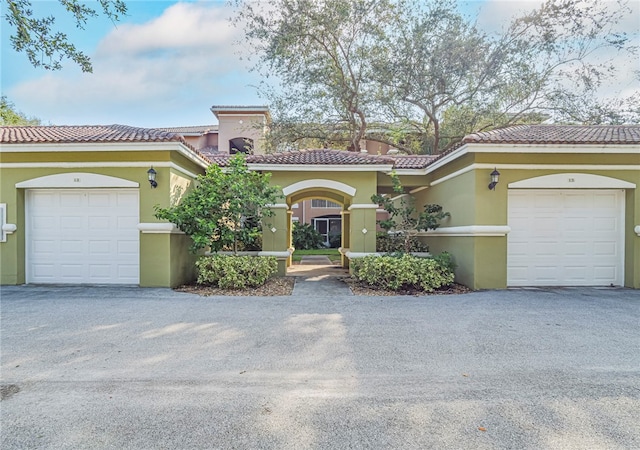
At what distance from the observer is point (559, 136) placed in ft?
29.8

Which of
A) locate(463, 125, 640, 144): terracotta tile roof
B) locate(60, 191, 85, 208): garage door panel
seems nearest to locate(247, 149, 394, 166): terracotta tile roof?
locate(463, 125, 640, 144): terracotta tile roof

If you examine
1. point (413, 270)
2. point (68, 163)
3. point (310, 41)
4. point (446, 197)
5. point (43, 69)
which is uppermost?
point (310, 41)

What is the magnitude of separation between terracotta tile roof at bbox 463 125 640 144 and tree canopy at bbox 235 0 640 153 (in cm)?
707

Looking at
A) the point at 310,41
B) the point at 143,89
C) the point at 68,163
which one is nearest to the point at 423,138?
the point at 310,41

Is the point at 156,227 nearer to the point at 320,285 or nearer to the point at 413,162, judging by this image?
the point at 320,285

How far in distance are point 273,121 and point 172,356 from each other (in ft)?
51.0

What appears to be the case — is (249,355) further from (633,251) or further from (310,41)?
(310,41)

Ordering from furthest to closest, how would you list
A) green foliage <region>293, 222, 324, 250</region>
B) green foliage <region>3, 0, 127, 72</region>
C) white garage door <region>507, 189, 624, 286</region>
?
green foliage <region>293, 222, 324, 250</region> → white garage door <region>507, 189, 624, 286</region> → green foliage <region>3, 0, 127, 72</region>

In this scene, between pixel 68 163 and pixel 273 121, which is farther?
pixel 273 121

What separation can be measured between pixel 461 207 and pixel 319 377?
753 centimetres

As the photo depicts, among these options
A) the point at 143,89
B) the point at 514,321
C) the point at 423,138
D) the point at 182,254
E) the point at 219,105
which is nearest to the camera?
the point at 514,321

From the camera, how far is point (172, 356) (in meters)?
4.51

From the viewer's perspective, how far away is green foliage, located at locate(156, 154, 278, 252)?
8.80 metres

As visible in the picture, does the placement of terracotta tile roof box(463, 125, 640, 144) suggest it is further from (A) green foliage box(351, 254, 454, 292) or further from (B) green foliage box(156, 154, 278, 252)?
(B) green foliage box(156, 154, 278, 252)
